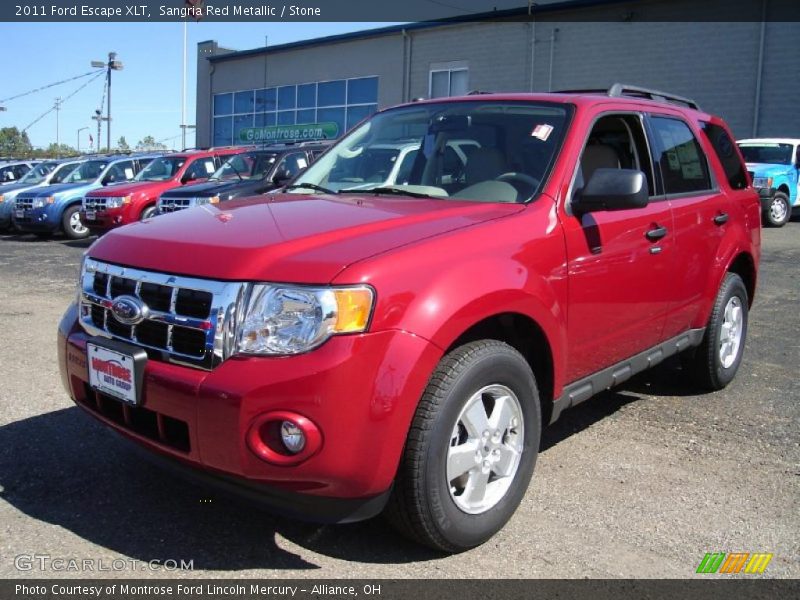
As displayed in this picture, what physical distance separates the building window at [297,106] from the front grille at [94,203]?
1272cm

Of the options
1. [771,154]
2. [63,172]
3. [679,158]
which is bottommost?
[63,172]

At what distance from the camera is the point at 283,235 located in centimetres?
291

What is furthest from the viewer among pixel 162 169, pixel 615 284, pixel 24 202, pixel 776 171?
pixel 776 171

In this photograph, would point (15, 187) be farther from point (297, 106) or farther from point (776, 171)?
point (776, 171)

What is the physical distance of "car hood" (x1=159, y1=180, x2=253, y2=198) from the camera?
11734 millimetres

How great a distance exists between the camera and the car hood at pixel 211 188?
1173cm

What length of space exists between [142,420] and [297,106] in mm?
30491

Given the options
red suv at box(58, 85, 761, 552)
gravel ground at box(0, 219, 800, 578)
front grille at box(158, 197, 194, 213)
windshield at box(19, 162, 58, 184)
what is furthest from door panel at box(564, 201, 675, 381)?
windshield at box(19, 162, 58, 184)

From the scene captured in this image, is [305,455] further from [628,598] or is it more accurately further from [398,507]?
[628,598]

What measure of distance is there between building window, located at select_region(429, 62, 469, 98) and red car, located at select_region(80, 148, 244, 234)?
1310cm

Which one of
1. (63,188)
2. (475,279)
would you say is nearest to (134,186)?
(63,188)

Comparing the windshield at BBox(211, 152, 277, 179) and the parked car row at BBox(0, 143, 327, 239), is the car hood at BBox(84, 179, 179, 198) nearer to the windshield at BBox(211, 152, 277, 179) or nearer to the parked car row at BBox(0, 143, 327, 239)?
the parked car row at BBox(0, 143, 327, 239)

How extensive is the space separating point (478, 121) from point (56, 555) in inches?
110

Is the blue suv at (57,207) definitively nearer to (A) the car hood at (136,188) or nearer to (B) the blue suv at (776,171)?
(A) the car hood at (136,188)
